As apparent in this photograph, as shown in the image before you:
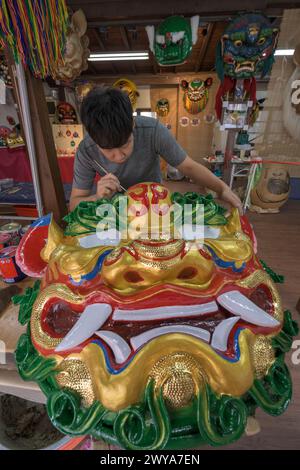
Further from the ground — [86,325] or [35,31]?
[35,31]

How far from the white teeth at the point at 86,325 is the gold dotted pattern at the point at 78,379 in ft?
0.11

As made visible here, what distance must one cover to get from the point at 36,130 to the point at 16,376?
3.74ft

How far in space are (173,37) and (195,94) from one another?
4308 millimetres

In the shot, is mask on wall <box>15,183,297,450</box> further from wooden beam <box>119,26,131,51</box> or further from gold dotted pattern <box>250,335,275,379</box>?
wooden beam <box>119,26,131,51</box>

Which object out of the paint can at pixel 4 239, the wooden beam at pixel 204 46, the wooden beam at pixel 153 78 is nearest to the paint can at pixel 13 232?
the paint can at pixel 4 239

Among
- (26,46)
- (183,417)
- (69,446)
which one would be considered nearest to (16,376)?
(69,446)

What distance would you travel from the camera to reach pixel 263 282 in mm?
604

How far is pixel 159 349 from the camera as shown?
485mm

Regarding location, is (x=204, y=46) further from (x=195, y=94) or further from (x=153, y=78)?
(x=153, y=78)

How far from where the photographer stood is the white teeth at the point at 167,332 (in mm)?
502

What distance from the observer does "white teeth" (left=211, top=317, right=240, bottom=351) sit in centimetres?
50

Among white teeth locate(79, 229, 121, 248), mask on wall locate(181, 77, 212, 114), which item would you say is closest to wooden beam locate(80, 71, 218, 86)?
mask on wall locate(181, 77, 212, 114)

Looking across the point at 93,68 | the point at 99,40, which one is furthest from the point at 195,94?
the point at 99,40

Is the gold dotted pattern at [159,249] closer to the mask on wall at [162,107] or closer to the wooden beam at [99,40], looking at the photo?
the wooden beam at [99,40]
